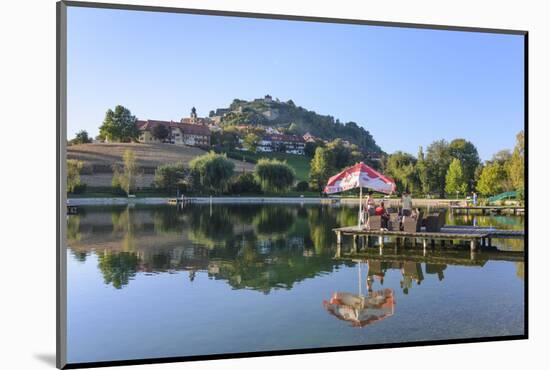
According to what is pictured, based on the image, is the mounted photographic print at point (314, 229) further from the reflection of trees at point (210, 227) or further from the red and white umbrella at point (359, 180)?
the reflection of trees at point (210, 227)

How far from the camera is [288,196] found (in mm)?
38281

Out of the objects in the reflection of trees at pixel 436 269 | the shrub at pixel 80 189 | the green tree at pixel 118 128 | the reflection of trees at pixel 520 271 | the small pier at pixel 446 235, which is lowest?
the reflection of trees at pixel 436 269

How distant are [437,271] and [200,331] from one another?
20.5ft

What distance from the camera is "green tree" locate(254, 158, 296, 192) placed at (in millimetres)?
37219

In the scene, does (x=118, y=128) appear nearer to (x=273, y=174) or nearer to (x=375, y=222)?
(x=273, y=174)

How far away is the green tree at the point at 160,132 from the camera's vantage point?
26844 millimetres

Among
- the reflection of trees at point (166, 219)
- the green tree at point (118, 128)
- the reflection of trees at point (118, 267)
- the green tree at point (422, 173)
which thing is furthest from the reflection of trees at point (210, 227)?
the green tree at point (422, 173)

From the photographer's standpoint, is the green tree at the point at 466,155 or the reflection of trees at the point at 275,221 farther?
the reflection of trees at the point at 275,221

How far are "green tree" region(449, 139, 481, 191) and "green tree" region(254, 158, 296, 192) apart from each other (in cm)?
1940

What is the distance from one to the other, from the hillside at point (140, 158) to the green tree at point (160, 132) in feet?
2.26
